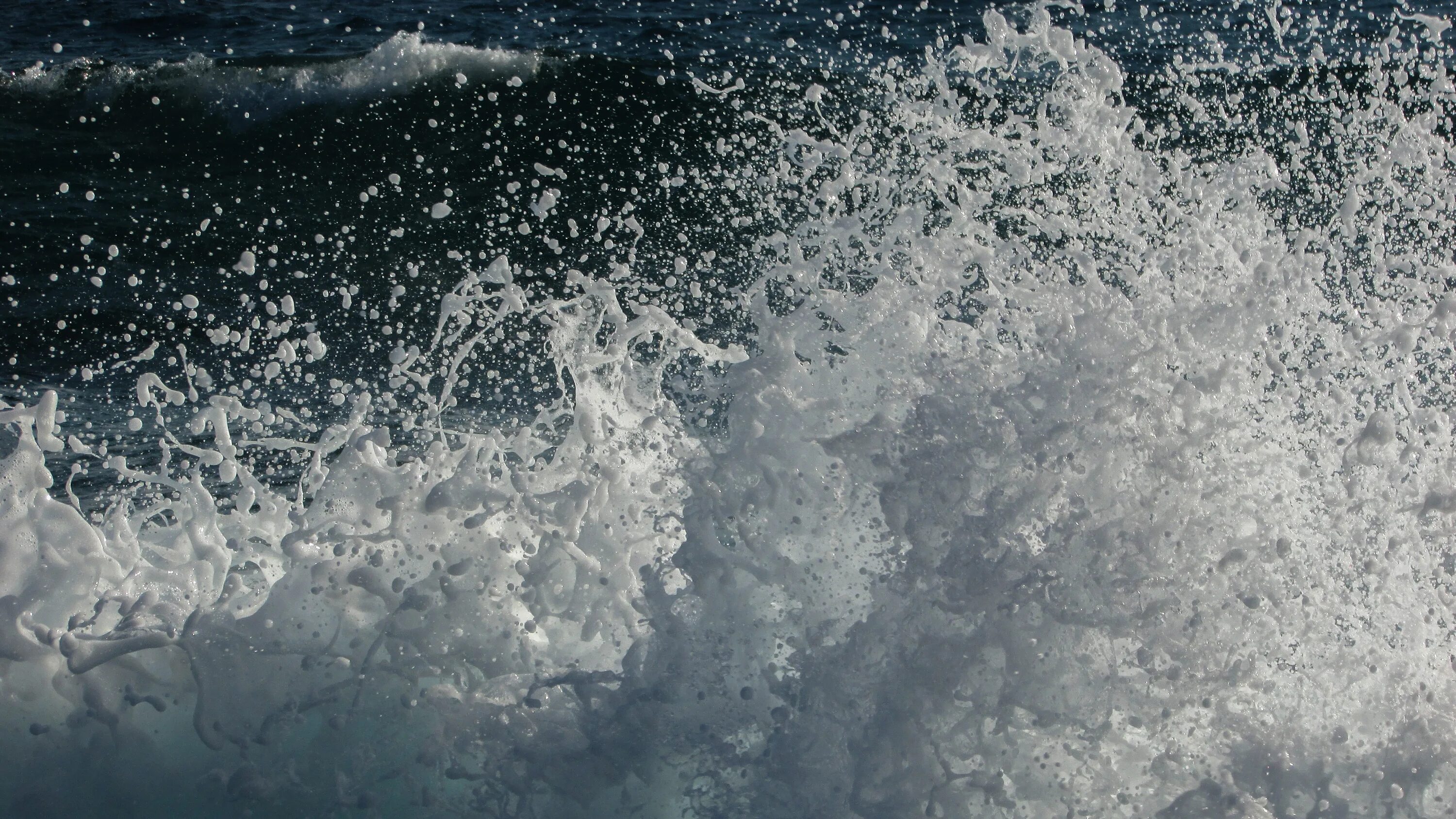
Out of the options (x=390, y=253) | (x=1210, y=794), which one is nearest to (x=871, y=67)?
(x=390, y=253)

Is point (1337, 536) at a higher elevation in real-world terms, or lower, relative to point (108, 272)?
higher

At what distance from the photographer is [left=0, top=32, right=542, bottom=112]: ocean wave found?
776cm

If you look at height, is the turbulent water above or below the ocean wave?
above

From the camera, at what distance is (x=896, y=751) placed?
263cm

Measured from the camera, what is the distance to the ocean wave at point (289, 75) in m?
7.76

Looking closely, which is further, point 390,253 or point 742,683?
point 390,253

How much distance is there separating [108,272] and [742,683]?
4297 mm

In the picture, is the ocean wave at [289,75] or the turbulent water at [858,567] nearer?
the turbulent water at [858,567]

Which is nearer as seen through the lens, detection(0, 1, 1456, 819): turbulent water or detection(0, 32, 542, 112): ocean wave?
detection(0, 1, 1456, 819): turbulent water

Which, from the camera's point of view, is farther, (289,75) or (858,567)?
(289,75)

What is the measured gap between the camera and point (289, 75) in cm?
798

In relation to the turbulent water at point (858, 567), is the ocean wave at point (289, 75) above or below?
below

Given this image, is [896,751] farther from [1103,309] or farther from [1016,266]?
[1016,266]

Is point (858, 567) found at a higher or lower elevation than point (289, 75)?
higher
